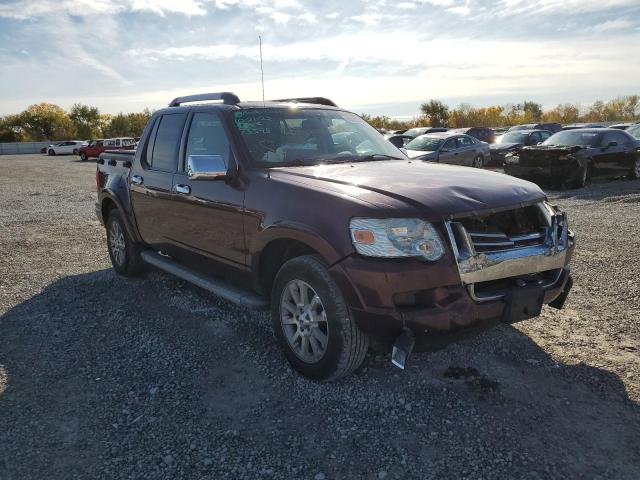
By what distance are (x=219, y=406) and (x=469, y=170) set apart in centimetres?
253

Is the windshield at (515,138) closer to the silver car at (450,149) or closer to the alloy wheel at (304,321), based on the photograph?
the silver car at (450,149)

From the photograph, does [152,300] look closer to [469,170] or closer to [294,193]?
[294,193]

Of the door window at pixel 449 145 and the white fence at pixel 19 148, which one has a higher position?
the white fence at pixel 19 148

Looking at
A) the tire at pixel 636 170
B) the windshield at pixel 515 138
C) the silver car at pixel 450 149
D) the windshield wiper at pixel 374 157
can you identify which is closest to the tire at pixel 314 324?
the windshield wiper at pixel 374 157

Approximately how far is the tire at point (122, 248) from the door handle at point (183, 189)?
1.39 metres

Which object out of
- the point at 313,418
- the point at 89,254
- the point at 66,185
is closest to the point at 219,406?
the point at 313,418

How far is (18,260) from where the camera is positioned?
715cm

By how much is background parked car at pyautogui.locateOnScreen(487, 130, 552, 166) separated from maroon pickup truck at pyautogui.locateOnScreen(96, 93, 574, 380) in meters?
15.7

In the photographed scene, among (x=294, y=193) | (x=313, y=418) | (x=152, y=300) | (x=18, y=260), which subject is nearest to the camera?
(x=313, y=418)

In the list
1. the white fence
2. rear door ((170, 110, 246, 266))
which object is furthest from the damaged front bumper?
the white fence

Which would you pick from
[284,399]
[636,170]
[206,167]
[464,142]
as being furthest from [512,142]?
[284,399]

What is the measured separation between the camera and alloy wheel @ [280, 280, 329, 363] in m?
3.44

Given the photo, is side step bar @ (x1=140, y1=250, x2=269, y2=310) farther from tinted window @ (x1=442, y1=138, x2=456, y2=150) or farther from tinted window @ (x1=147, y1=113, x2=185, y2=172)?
tinted window @ (x1=442, y1=138, x2=456, y2=150)

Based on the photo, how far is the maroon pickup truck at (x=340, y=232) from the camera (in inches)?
119
